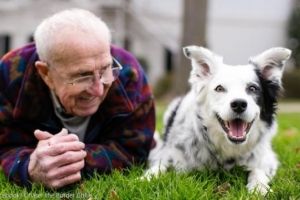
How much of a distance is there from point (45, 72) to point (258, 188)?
5.72ft

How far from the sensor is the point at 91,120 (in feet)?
13.0

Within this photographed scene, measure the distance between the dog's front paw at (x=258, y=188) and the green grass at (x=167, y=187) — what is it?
0.04 meters

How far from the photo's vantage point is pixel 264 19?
21578 millimetres

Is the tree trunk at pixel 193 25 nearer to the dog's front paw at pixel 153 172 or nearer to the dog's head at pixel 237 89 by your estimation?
the dog's head at pixel 237 89

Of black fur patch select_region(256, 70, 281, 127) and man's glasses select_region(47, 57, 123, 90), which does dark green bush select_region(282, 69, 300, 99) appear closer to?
black fur patch select_region(256, 70, 281, 127)

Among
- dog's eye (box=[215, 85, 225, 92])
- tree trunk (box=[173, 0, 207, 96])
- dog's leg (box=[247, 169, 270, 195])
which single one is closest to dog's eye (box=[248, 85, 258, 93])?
dog's eye (box=[215, 85, 225, 92])

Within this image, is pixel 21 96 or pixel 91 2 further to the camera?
pixel 91 2

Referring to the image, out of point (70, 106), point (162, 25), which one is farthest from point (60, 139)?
point (162, 25)

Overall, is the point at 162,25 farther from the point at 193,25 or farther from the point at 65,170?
the point at 65,170

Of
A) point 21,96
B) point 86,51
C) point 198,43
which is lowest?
point 198,43

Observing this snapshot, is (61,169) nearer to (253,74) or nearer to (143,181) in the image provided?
(143,181)

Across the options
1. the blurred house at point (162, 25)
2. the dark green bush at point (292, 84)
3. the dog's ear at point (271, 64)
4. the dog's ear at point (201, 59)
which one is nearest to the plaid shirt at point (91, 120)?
the dog's ear at point (201, 59)

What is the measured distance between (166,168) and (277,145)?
1.63 metres

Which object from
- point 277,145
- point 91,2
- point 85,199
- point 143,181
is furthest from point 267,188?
point 91,2
